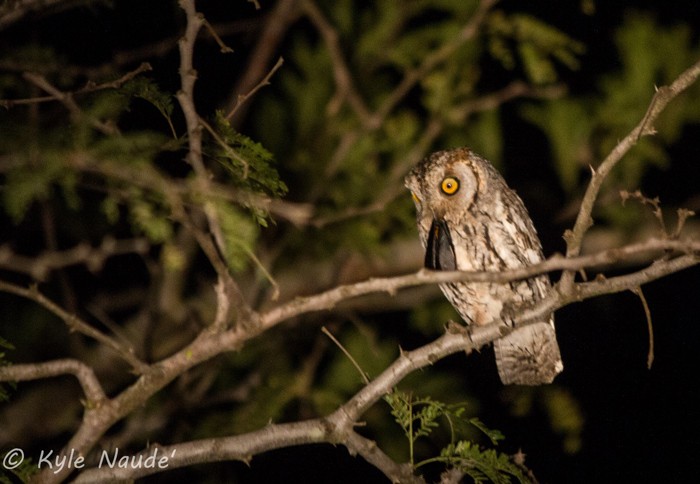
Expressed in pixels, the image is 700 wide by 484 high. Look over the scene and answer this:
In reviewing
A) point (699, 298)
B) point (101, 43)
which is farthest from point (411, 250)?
point (101, 43)

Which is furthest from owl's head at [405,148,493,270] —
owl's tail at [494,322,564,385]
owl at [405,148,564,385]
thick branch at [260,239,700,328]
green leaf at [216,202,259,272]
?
thick branch at [260,239,700,328]

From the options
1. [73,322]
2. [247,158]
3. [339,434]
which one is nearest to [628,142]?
[247,158]

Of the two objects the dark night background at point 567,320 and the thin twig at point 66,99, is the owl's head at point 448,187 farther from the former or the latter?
the dark night background at point 567,320

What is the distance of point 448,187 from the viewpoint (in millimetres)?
2455

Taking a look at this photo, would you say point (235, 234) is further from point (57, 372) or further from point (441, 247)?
point (441, 247)

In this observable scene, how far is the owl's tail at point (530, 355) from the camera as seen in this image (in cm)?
259

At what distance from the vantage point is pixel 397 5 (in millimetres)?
4277

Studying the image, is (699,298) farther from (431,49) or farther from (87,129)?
(87,129)

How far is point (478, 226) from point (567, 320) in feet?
6.41

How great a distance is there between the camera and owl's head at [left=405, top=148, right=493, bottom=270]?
2.45m

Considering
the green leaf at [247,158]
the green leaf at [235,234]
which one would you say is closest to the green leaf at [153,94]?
the green leaf at [247,158]

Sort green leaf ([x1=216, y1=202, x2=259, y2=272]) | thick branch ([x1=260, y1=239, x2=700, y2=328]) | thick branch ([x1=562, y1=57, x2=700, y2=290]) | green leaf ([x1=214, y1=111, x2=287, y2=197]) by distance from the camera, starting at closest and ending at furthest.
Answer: thick branch ([x1=260, y1=239, x2=700, y2=328]), thick branch ([x1=562, y1=57, x2=700, y2=290]), green leaf ([x1=214, y1=111, x2=287, y2=197]), green leaf ([x1=216, y1=202, x2=259, y2=272])

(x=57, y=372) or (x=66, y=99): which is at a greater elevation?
(x=66, y=99)

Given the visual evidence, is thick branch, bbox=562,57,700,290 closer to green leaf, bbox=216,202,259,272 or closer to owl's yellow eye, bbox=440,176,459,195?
green leaf, bbox=216,202,259,272
